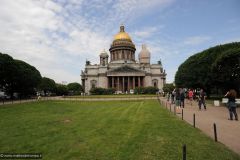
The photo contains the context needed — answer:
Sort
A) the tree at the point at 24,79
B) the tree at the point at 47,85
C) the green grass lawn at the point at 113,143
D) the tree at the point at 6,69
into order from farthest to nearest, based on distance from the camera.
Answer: the tree at the point at 47,85 → the tree at the point at 24,79 → the tree at the point at 6,69 → the green grass lawn at the point at 113,143

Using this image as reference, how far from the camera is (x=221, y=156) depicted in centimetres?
925

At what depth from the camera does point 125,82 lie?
111 m

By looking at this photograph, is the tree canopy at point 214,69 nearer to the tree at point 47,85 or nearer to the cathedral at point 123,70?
the cathedral at point 123,70

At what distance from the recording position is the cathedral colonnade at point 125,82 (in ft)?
357

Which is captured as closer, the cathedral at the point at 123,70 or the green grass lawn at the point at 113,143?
Result: the green grass lawn at the point at 113,143

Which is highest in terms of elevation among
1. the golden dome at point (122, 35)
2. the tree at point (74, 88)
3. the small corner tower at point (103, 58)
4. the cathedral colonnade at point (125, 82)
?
the golden dome at point (122, 35)

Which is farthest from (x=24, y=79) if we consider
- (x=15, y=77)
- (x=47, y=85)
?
(x=47, y=85)

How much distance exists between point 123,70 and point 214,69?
228 feet

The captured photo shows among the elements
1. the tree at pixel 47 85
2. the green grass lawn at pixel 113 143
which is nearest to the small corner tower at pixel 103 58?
the tree at pixel 47 85

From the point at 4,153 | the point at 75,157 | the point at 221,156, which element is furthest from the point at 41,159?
the point at 221,156

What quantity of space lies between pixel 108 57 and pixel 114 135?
112547 millimetres

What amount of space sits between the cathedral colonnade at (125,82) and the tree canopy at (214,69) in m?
45.0

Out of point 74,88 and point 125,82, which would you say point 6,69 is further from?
point 125,82

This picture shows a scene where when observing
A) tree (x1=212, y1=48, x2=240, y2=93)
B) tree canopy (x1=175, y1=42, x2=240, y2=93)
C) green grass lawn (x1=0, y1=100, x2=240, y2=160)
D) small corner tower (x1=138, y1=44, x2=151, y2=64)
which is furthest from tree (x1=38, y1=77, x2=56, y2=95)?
green grass lawn (x1=0, y1=100, x2=240, y2=160)
